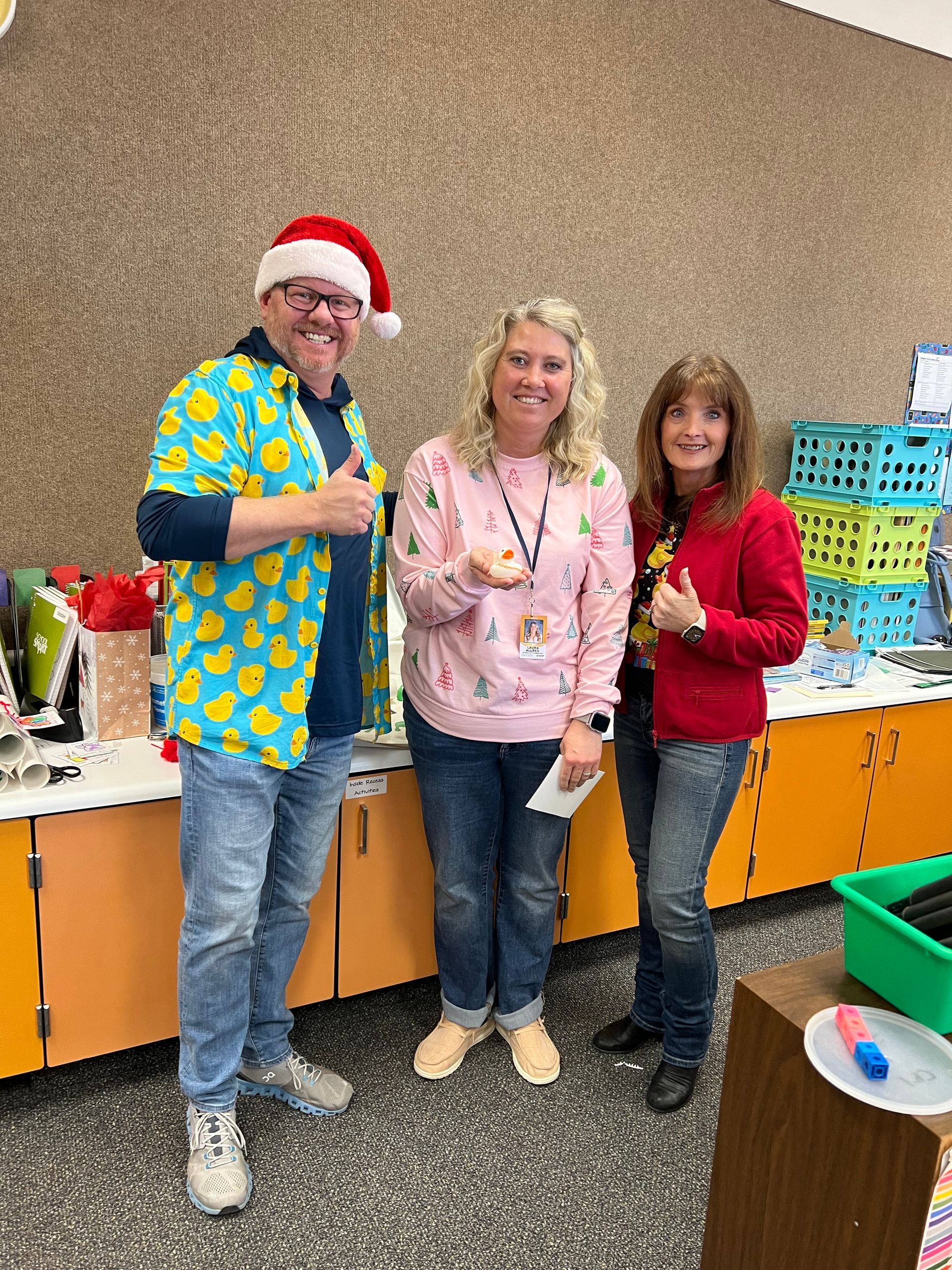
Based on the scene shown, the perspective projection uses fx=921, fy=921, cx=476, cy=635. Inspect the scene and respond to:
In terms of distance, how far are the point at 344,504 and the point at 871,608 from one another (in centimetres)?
236

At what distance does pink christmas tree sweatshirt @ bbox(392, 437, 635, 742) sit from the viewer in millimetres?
1871

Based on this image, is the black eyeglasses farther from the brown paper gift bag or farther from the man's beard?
the brown paper gift bag

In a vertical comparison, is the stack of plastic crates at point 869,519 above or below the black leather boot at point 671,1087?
above

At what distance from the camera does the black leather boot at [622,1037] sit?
2236 millimetres

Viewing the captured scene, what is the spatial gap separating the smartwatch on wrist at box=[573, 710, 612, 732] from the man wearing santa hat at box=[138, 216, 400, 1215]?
468mm

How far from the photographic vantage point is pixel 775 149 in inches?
127

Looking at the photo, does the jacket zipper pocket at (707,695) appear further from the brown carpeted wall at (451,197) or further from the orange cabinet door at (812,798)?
the brown carpeted wall at (451,197)

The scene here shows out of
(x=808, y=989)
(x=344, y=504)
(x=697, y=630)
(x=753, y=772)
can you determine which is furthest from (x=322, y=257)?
(x=753, y=772)

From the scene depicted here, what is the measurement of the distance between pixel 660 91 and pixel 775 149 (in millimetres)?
538

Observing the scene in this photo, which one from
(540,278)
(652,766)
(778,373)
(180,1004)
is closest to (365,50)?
(540,278)

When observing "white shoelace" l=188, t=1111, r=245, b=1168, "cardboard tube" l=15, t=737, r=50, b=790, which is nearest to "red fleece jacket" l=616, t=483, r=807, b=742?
"white shoelace" l=188, t=1111, r=245, b=1168

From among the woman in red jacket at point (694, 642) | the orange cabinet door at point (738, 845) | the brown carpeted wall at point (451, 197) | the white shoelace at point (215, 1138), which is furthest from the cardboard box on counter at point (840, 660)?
the white shoelace at point (215, 1138)

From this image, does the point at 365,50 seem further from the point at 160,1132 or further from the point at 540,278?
the point at 160,1132

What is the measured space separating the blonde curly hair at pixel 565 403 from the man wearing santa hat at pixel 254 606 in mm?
199
